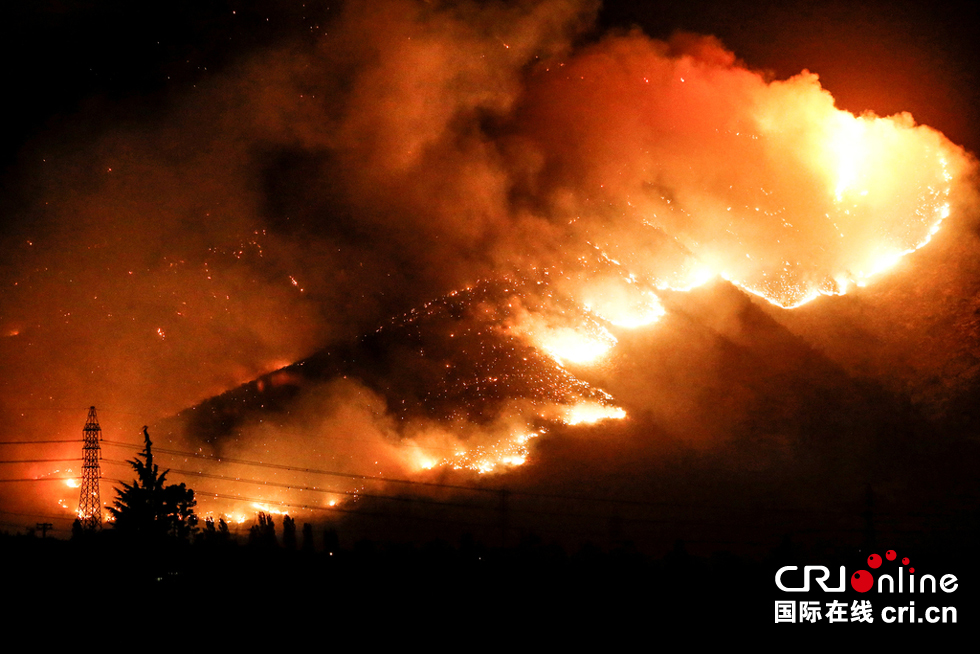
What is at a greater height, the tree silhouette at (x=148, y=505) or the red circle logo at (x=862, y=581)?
the tree silhouette at (x=148, y=505)

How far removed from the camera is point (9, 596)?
21.7 meters

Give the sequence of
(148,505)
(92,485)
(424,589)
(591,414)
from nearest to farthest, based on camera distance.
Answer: (424,589) < (148,505) < (92,485) < (591,414)

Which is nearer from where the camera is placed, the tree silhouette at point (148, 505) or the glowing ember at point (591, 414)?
the tree silhouette at point (148, 505)

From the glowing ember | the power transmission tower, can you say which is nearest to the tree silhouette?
the power transmission tower

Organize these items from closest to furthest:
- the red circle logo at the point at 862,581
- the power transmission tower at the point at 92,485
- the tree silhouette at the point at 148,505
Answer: the red circle logo at the point at 862,581 → the tree silhouette at the point at 148,505 → the power transmission tower at the point at 92,485

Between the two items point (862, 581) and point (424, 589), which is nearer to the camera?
point (424, 589)

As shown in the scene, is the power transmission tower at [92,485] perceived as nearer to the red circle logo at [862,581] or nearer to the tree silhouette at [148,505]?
the tree silhouette at [148,505]

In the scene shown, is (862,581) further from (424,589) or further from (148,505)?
(148,505)

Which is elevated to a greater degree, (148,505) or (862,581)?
(148,505)

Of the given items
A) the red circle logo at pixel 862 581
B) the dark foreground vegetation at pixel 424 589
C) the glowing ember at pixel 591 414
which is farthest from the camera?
the glowing ember at pixel 591 414

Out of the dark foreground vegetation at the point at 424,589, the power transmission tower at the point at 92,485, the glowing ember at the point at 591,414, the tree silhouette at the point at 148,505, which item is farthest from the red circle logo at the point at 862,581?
the power transmission tower at the point at 92,485

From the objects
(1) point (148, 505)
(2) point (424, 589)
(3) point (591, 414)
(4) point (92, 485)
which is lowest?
(2) point (424, 589)

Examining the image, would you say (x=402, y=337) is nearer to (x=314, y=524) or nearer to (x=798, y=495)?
(x=314, y=524)

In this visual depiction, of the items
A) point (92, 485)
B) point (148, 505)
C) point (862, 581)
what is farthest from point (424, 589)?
point (92, 485)
